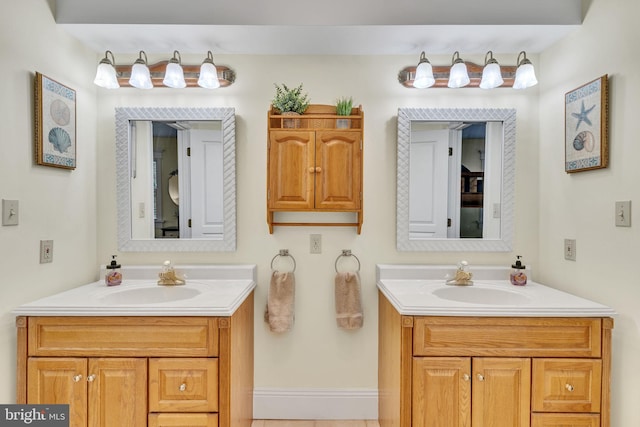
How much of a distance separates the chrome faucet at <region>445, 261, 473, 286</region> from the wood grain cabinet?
0.46m

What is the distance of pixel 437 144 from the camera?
82.0 inches

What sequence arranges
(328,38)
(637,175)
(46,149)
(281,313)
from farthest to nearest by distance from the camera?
1. (281,313)
2. (328,38)
3. (46,149)
4. (637,175)

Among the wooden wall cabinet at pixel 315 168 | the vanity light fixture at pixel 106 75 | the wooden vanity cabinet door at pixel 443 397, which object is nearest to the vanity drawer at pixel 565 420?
the wooden vanity cabinet door at pixel 443 397

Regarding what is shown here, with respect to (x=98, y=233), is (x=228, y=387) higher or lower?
lower

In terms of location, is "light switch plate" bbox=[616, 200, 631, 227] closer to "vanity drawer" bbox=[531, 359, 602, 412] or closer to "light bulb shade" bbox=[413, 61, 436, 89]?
"vanity drawer" bbox=[531, 359, 602, 412]

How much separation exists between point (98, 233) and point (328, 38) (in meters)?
1.72

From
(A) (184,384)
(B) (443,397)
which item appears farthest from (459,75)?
(A) (184,384)

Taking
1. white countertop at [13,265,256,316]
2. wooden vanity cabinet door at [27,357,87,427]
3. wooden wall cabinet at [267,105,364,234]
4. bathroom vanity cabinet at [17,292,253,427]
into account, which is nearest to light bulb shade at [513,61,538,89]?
wooden wall cabinet at [267,105,364,234]

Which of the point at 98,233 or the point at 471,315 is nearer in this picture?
the point at 471,315

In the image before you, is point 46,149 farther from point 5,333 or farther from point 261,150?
point 261,150

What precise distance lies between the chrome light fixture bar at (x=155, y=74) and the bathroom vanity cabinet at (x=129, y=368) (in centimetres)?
123

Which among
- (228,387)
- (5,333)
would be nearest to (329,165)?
(228,387)

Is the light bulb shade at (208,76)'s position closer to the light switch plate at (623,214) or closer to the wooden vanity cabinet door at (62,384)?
the wooden vanity cabinet door at (62,384)

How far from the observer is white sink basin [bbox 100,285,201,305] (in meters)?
1.88
